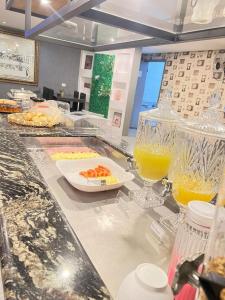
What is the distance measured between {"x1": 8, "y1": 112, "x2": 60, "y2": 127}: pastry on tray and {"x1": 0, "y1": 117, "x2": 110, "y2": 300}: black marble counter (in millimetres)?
960

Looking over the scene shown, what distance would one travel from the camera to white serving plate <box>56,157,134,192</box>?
2.81 ft

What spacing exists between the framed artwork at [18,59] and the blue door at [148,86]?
2.89m

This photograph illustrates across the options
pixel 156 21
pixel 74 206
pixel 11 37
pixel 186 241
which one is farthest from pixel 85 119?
pixel 11 37

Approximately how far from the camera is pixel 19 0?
1.40 m

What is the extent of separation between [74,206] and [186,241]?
41cm

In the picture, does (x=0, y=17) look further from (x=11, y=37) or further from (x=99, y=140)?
(x=99, y=140)

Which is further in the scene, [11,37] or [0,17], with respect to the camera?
[11,37]

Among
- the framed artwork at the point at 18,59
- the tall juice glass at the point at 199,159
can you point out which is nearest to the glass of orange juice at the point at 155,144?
the tall juice glass at the point at 199,159

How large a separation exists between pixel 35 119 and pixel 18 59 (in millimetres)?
5318

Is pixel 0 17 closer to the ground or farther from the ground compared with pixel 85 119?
farther from the ground

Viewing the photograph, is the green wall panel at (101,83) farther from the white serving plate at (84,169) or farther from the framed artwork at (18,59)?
the white serving plate at (84,169)

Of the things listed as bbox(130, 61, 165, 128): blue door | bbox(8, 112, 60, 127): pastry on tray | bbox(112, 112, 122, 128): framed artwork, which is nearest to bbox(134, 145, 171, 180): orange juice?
bbox(8, 112, 60, 127): pastry on tray

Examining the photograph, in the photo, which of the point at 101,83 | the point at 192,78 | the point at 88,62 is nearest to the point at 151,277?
the point at 192,78

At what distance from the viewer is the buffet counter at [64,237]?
442 millimetres
